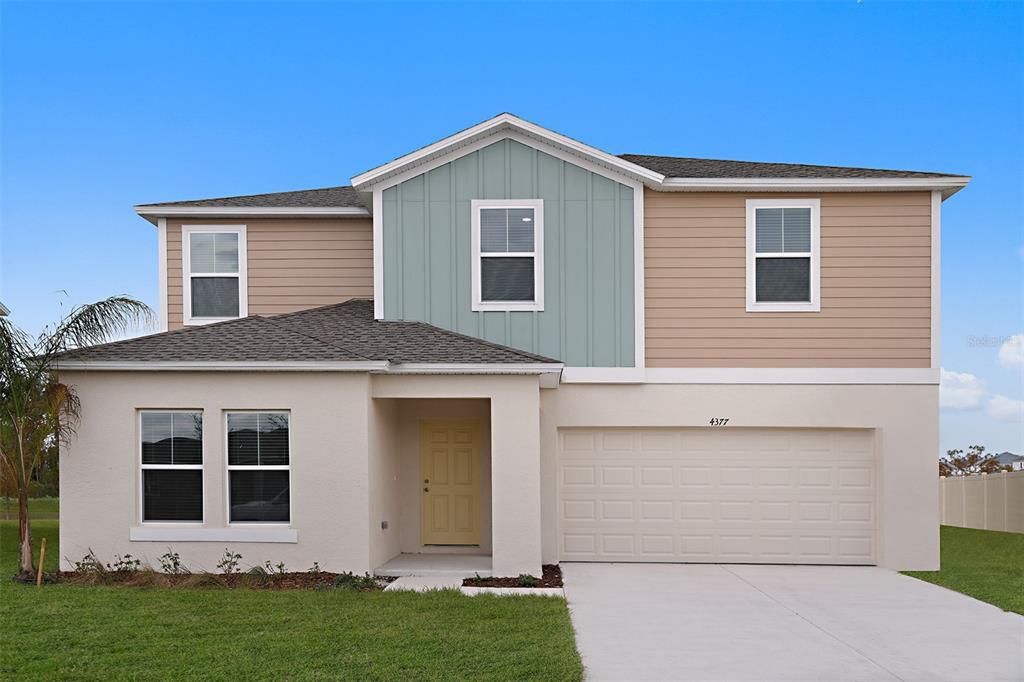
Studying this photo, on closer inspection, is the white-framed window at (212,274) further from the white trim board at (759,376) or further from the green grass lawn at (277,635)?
the white trim board at (759,376)

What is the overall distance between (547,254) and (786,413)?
14.8 feet

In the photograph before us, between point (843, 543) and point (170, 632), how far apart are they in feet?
32.9

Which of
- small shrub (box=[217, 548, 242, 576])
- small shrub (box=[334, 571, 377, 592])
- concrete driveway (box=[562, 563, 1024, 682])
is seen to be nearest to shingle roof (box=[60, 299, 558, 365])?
small shrub (box=[217, 548, 242, 576])

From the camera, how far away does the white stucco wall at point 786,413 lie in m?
13.4

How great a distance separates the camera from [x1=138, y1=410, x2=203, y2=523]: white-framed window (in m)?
11.4

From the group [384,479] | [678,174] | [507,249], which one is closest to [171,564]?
[384,479]

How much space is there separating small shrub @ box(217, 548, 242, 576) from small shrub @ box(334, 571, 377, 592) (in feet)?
4.52

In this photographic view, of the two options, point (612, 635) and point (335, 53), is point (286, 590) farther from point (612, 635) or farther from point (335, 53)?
point (335, 53)

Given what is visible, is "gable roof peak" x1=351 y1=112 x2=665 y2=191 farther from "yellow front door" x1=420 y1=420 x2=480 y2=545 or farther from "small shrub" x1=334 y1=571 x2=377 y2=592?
"small shrub" x1=334 y1=571 x2=377 y2=592

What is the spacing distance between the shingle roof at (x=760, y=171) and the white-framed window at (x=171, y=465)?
829 cm

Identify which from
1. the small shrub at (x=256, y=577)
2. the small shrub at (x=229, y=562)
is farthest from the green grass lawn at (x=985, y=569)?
the small shrub at (x=229, y=562)

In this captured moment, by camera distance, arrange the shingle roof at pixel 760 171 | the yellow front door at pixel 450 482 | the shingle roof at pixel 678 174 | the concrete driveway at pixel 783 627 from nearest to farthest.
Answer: the concrete driveway at pixel 783 627 → the shingle roof at pixel 760 171 → the shingle roof at pixel 678 174 → the yellow front door at pixel 450 482

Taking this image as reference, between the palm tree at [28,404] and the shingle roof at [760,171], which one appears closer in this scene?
the palm tree at [28,404]

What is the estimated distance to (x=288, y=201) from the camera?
1508 centimetres
